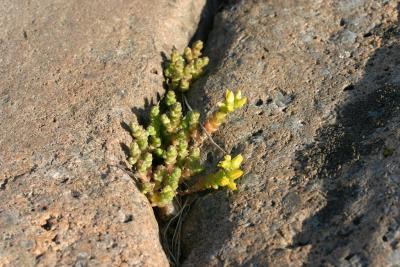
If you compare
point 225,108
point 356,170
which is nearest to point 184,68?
point 225,108

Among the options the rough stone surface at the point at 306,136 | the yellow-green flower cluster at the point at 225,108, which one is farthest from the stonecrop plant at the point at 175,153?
the rough stone surface at the point at 306,136

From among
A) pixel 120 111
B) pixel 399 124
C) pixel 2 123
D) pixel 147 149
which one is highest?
pixel 2 123

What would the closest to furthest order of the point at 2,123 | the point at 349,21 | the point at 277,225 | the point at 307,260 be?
the point at 307,260 < the point at 277,225 < the point at 2,123 < the point at 349,21

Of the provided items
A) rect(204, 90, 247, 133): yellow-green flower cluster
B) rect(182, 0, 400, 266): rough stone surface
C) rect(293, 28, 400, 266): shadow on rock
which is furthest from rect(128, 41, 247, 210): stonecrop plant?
rect(293, 28, 400, 266): shadow on rock

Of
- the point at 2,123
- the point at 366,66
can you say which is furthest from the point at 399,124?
the point at 2,123

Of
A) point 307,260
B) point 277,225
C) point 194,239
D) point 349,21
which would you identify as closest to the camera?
point 307,260

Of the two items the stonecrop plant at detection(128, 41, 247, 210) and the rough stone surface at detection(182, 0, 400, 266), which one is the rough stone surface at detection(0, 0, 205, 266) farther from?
the rough stone surface at detection(182, 0, 400, 266)

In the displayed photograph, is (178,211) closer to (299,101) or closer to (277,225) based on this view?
(277,225)
